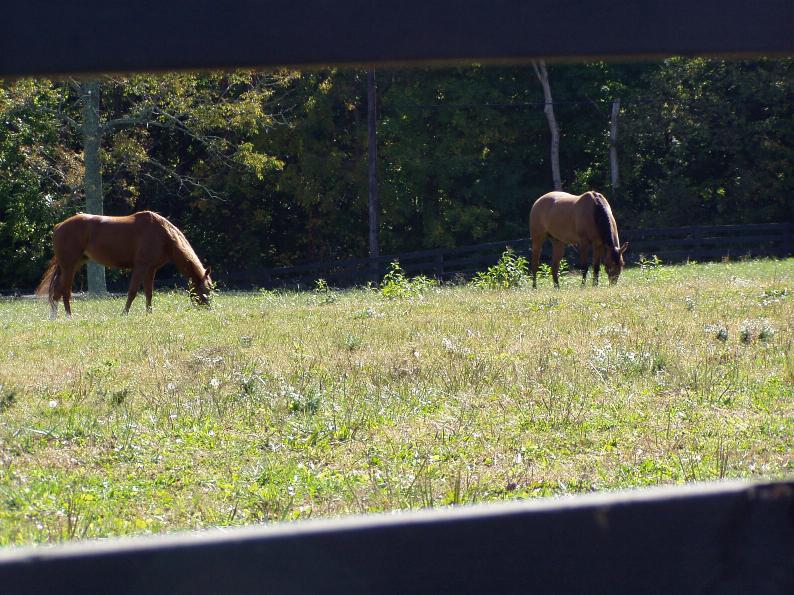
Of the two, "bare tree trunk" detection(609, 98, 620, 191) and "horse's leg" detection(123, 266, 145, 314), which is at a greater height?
"bare tree trunk" detection(609, 98, 620, 191)

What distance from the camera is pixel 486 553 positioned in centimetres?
137

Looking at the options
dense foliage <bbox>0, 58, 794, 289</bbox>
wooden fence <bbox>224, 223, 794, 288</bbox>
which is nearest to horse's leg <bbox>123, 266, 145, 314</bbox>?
wooden fence <bbox>224, 223, 794, 288</bbox>

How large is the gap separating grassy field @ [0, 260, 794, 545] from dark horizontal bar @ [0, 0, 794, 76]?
8.12 ft

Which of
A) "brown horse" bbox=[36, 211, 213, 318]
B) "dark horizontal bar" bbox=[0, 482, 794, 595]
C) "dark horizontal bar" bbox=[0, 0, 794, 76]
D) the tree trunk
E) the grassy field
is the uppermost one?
the tree trunk

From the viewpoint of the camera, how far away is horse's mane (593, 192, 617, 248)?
17.3 m

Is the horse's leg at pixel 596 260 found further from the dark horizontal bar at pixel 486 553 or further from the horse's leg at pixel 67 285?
the dark horizontal bar at pixel 486 553

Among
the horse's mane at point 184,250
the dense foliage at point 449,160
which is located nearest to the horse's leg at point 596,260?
the horse's mane at point 184,250

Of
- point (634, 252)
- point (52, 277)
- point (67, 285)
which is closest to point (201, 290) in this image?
point (67, 285)

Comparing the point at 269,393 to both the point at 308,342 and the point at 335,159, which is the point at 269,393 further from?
the point at 335,159

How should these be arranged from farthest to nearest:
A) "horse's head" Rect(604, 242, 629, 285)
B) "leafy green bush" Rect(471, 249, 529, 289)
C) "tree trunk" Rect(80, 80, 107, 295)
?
"tree trunk" Rect(80, 80, 107, 295) → "horse's head" Rect(604, 242, 629, 285) → "leafy green bush" Rect(471, 249, 529, 289)

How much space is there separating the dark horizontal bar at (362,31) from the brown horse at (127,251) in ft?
46.4

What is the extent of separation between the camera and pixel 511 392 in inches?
251

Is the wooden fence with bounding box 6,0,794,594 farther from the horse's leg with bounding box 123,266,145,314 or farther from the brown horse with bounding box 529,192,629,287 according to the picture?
the brown horse with bounding box 529,192,629,287

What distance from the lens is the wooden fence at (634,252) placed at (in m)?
29.9
